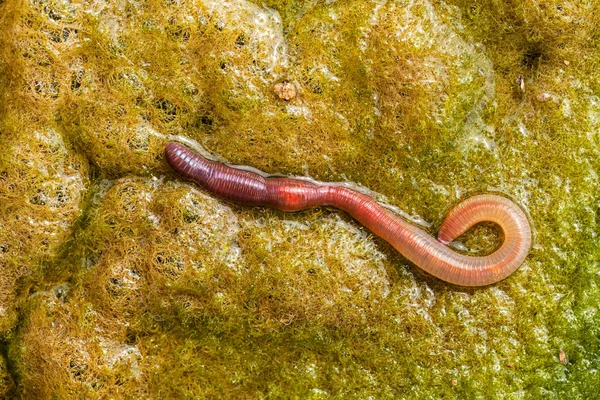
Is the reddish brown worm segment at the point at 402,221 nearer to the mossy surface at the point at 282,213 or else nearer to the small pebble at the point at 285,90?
the mossy surface at the point at 282,213

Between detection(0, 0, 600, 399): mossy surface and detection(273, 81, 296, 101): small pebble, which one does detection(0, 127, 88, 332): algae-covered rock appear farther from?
detection(273, 81, 296, 101): small pebble

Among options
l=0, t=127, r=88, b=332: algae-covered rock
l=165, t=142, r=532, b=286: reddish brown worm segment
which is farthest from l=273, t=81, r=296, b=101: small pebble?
l=0, t=127, r=88, b=332: algae-covered rock

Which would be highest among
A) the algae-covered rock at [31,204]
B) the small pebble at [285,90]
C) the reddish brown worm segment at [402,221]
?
the small pebble at [285,90]

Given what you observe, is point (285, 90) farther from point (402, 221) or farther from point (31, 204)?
point (31, 204)

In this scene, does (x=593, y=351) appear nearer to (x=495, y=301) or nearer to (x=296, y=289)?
(x=495, y=301)

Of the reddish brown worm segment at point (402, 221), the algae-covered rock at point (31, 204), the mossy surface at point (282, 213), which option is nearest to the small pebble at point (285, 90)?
the mossy surface at point (282, 213)

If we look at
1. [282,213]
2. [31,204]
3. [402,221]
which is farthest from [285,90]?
[31,204]
